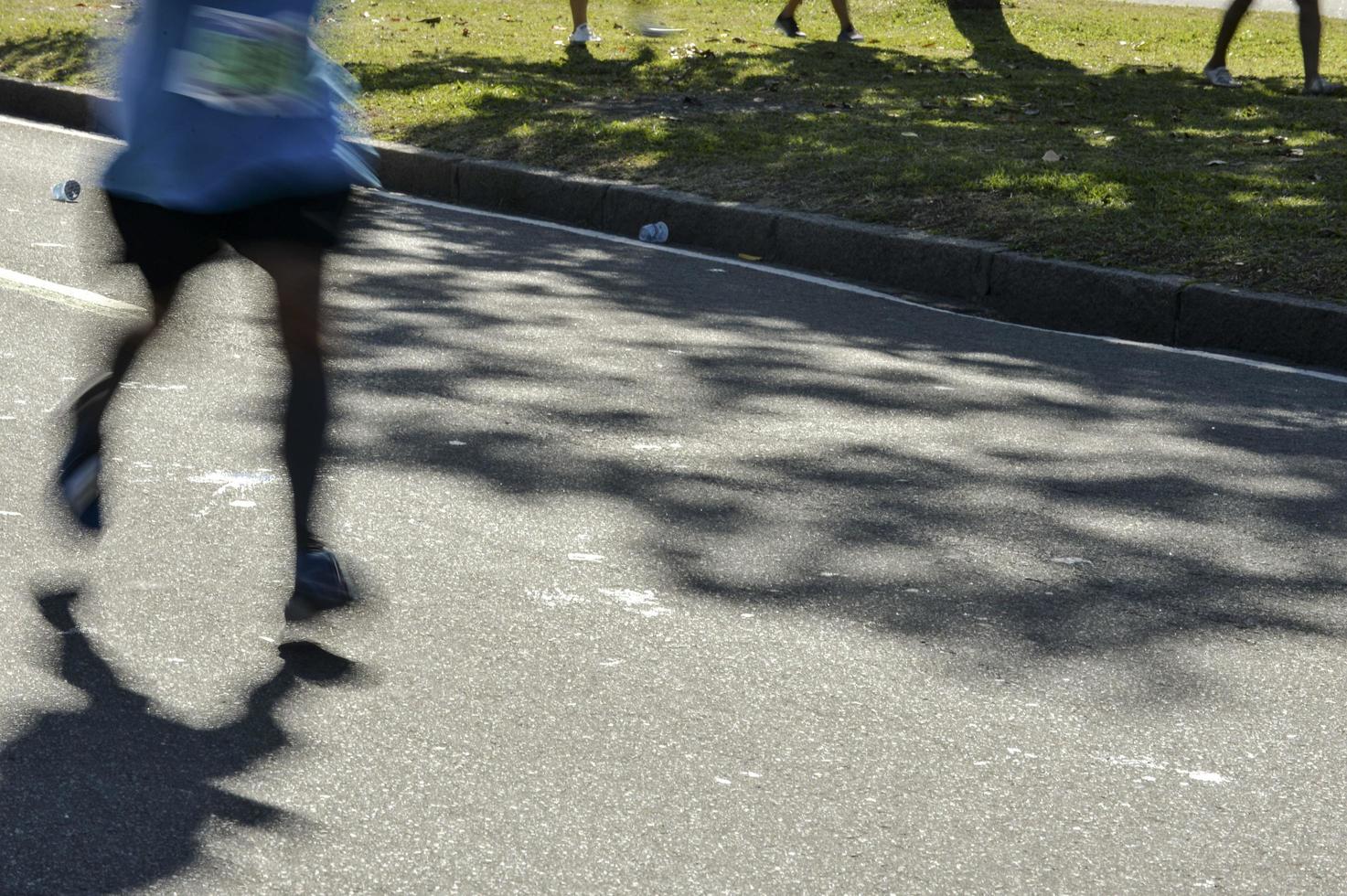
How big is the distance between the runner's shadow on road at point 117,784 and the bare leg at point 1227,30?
10206 mm

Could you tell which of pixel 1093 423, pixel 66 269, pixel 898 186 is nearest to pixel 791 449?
pixel 1093 423

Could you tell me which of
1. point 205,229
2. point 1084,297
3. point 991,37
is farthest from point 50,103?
point 205,229

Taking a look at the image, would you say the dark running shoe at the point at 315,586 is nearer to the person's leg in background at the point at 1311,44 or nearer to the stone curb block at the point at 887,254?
the stone curb block at the point at 887,254

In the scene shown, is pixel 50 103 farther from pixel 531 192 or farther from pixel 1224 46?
pixel 1224 46

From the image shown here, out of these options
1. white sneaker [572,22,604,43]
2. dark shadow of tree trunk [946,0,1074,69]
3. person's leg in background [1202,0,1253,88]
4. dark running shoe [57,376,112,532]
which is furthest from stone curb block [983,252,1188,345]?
white sneaker [572,22,604,43]

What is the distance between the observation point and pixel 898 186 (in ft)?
29.6

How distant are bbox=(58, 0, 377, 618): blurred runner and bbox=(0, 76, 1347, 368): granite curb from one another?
166 inches

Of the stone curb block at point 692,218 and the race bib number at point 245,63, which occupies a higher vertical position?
the race bib number at point 245,63

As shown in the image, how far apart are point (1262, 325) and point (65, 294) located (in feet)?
13.7

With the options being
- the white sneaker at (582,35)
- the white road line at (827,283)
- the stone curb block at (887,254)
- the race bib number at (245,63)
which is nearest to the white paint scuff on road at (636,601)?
the race bib number at (245,63)

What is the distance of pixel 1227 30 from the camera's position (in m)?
12.5

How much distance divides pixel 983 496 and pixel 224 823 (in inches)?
96.8

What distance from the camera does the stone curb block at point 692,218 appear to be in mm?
8742

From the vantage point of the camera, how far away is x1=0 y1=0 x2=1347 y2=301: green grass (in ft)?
27.1
